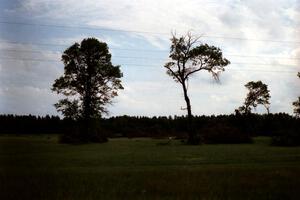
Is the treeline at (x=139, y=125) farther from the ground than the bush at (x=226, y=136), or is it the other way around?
the treeline at (x=139, y=125)

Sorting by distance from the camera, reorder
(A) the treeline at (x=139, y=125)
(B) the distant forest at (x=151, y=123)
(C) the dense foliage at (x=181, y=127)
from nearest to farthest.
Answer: (C) the dense foliage at (x=181, y=127) < (B) the distant forest at (x=151, y=123) < (A) the treeline at (x=139, y=125)

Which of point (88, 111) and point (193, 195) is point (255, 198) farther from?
point (88, 111)

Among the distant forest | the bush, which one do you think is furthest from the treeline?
the bush

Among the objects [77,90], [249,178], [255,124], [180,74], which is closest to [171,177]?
[249,178]

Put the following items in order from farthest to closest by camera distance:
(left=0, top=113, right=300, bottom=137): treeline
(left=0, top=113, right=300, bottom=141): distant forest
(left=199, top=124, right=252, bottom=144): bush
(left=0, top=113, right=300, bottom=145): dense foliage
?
(left=0, top=113, right=300, bottom=137): treeline < (left=0, top=113, right=300, bottom=141): distant forest < (left=0, top=113, right=300, bottom=145): dense foliage < (left=199, top=124, right=252, bottom=144): bush

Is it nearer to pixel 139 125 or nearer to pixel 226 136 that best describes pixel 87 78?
pixel 226 136

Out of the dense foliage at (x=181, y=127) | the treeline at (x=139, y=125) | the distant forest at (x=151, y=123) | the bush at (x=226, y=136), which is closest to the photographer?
the bush at (x=226, y=136)

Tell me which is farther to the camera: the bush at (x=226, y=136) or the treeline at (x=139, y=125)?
the treeline at (x=139, y=125)

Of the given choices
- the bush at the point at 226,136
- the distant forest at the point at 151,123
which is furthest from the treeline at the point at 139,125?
the bush at the point at 226,136

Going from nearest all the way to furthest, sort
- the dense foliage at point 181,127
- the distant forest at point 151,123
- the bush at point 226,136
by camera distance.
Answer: the bush at point 226,136 < the dense foliage at point 181,127 < the distant forest at point 151,123

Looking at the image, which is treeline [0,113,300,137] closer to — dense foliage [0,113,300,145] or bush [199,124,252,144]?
dense foliage [0,113,300,145]

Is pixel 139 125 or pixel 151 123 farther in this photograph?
pixel 151 123

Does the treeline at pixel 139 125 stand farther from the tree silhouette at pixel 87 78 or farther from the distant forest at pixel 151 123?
the tree silhouette at pixel 87 78

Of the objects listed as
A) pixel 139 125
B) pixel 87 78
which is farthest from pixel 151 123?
pixel 87 78
